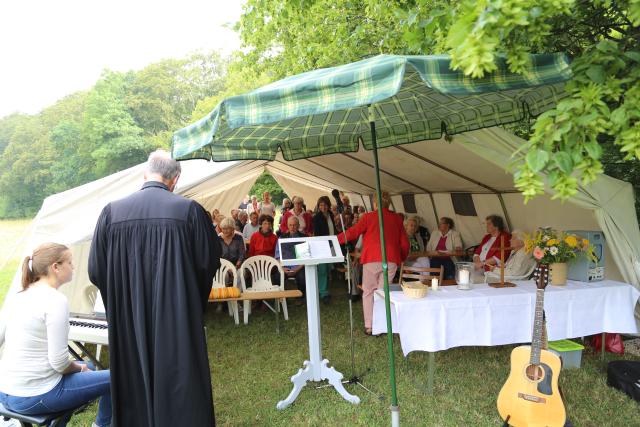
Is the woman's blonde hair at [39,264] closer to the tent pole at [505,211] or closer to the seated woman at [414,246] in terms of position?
the seated woman at [414,246]

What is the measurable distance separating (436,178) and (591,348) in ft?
11.0

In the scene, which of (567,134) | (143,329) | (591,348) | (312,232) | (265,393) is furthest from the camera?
(312,232)

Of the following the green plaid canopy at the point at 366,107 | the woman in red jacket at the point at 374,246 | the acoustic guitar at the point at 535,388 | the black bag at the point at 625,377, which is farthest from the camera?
the woman in red jacket at the point at 374,246

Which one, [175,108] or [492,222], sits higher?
[175,108]

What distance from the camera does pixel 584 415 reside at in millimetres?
3578

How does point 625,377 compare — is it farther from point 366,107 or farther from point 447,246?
point 447,246

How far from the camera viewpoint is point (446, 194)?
8375 mm

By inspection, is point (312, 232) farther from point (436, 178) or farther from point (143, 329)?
point (143, 329)

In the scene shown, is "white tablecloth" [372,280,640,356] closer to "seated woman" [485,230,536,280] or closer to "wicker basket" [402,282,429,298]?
"wicker basket" [402,282,429,298]

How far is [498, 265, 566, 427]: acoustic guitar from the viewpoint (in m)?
3.04

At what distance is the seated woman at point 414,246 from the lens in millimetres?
7434

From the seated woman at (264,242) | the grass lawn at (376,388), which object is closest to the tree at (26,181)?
the seated woman at (264,242)

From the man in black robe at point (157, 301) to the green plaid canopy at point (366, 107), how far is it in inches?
17.2

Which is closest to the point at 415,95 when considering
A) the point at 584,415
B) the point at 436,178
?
the point at 584,415
